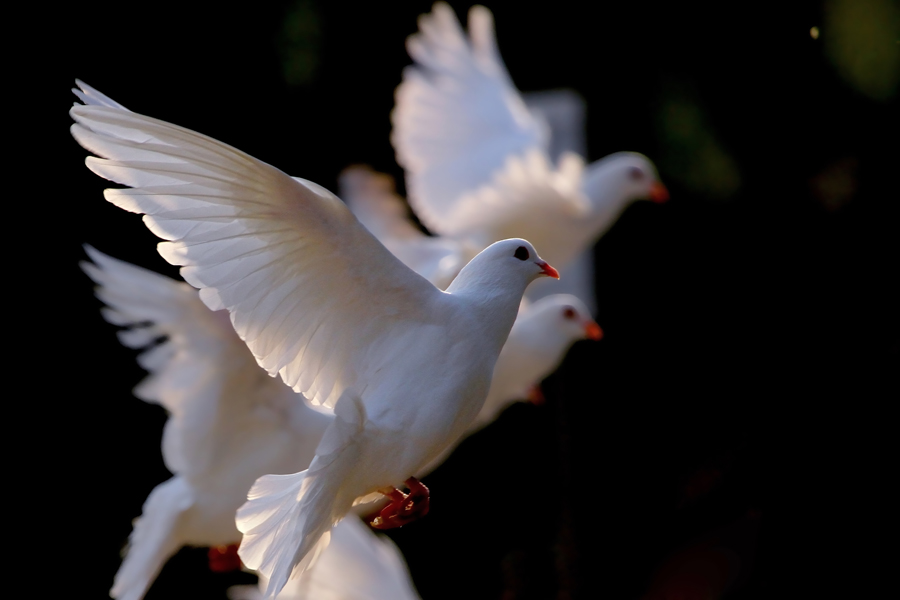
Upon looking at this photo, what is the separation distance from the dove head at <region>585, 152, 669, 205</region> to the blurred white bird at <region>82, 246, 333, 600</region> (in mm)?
1595

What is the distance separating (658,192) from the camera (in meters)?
3.89

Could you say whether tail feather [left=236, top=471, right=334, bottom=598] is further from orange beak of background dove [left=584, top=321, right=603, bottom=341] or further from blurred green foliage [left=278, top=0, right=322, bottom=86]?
blurred green foliage [left=278, top=0, right=322, bottom=86]

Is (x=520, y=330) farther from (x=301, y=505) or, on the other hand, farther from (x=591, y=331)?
(x=301, y=505)

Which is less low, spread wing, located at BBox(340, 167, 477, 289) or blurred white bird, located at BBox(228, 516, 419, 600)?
spread wing, located at BBox(340, 167, 477, 289)

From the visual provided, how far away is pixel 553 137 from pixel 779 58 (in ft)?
3.96

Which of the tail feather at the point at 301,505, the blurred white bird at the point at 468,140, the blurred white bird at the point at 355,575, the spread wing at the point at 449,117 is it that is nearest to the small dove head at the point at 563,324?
the blurred white bird at the point at 468,140

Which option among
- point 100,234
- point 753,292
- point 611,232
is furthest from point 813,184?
point 100,234

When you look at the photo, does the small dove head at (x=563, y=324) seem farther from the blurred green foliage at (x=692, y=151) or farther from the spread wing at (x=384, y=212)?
the blurred green foliage at (x=692, y=151)

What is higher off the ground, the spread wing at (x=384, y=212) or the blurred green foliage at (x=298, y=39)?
the blurred green foliage at (x=298, y=39)

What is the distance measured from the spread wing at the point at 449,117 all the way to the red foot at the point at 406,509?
1966 millimetres

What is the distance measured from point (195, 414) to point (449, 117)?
1.61 meters

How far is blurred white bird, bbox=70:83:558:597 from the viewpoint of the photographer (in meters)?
1.50

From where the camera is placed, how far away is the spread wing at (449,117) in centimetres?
366

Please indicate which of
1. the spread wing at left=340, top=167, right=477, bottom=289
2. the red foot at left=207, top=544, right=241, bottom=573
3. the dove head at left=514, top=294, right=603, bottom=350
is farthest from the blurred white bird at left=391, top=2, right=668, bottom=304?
the red foot at left=207, top=544, right=241, bottom=573
